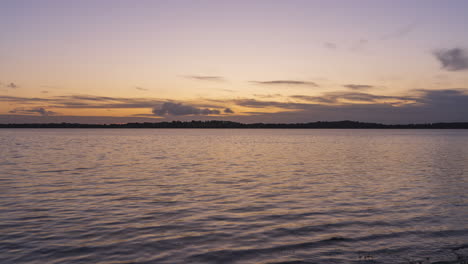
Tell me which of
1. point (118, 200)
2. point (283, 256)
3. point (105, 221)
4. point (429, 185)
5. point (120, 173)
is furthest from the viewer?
point (120, 173)

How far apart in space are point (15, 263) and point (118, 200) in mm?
9282

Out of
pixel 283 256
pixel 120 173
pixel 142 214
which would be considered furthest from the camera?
pixel 120 173

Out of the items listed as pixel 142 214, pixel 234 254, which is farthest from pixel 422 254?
pixel 142 214

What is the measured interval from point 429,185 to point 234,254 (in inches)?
815

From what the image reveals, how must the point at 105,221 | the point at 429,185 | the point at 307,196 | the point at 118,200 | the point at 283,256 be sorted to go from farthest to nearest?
the point at 429,185 → the point at 307,196 → the point at 118,200 → the point at 105,221 → the point at 283,256

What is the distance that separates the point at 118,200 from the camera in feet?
65.0

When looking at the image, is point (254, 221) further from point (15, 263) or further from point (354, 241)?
point (15, 263)

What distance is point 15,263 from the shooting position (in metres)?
10.5

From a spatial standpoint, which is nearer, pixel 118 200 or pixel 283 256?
pixel 283 256

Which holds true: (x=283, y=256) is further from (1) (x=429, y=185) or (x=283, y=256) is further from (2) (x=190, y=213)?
(1) (x=429, y=185)

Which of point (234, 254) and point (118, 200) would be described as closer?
point (234, 254)

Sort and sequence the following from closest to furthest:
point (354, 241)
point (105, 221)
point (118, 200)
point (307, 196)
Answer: point (354, 241) → point (105, 221) → point (118, 200) → point (307, 196)

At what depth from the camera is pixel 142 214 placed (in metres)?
16.7

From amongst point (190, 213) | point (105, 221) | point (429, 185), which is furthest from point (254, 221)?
point (429, 185)
